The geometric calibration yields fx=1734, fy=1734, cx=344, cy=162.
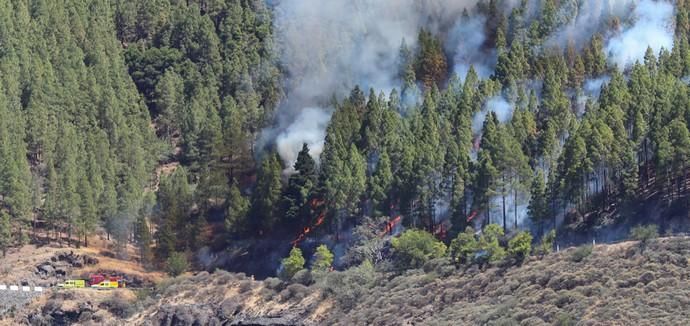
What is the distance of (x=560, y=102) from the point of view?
137 meters

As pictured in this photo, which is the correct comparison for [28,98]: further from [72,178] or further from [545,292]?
[545,292]

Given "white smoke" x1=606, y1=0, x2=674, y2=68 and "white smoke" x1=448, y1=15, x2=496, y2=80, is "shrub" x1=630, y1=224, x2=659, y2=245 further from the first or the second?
"white smoke" x1=448, y1=15, x2=496, y2=80

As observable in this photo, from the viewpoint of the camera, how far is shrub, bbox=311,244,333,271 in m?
128

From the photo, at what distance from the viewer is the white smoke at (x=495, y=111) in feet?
460

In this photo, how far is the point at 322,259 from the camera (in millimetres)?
129250

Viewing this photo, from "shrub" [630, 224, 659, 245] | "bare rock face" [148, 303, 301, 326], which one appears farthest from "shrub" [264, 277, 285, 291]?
"shrub" [630, 224, 659, 245]

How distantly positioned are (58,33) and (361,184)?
49.2 m

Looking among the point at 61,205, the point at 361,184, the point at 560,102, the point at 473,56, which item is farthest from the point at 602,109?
the point at 61,205

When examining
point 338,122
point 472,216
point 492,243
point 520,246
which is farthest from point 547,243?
point 338,122

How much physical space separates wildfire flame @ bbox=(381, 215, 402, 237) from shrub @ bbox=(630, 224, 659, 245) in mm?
25229

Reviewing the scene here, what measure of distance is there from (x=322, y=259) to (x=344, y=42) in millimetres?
48401

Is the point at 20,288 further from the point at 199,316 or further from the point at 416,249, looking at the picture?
the point at 416,249

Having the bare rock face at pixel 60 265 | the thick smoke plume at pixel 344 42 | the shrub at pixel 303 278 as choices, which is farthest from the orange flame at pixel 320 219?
the thick smoke plume at pixel 344 42

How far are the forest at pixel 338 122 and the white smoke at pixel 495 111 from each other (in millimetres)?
302
